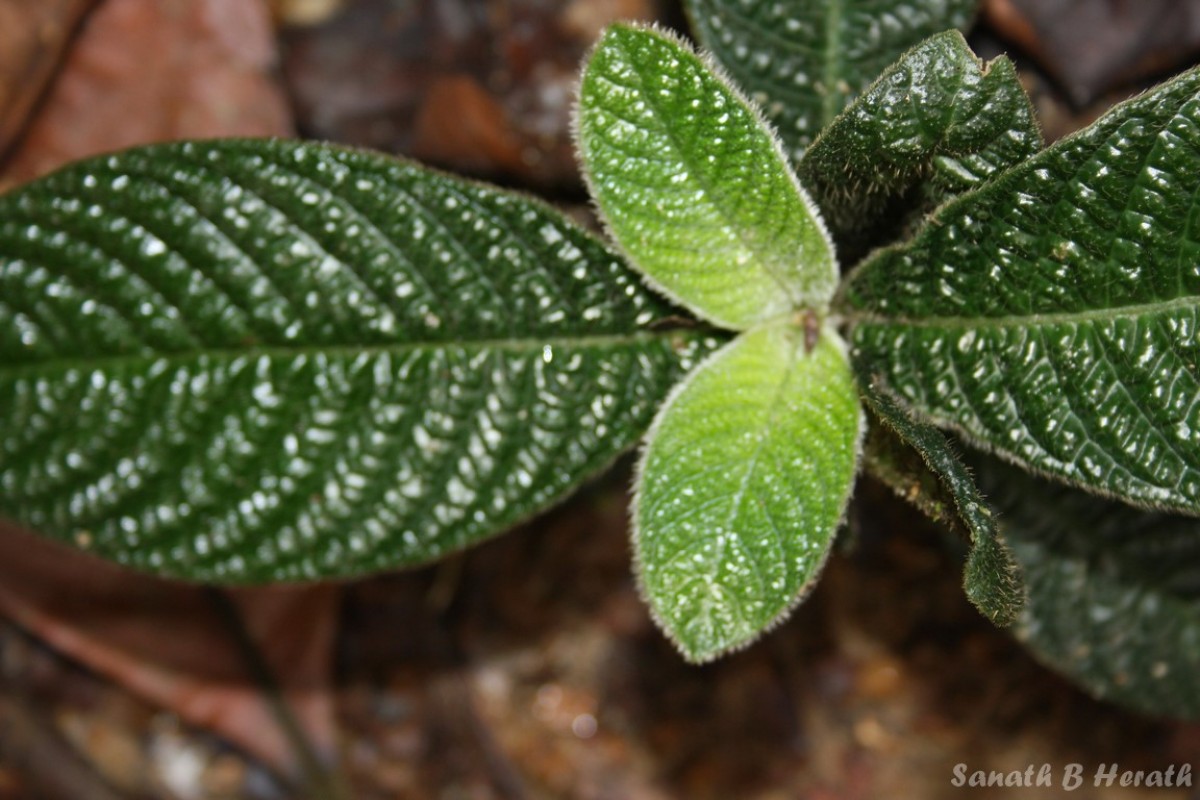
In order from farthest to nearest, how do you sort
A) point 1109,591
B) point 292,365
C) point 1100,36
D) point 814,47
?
A: point 1100,36 → point 1109,591 → point 814,47 → point 292,365

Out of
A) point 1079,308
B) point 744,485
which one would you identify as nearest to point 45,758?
point 744,485

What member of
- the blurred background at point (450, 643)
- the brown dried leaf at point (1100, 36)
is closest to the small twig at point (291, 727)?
the blurred background at point (450, 643)

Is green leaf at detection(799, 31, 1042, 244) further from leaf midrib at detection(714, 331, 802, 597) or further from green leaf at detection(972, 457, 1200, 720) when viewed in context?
green leaf at detection(972, 457, 1200, 720)

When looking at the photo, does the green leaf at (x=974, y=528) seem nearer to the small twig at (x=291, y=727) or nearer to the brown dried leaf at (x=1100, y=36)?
the brown dried leaf at (x=1100, y=36)

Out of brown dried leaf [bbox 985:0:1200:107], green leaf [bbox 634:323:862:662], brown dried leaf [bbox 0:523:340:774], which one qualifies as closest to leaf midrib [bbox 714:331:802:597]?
green leaf [bbox 634:323:862:662]

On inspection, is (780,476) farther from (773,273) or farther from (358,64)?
(358,64)

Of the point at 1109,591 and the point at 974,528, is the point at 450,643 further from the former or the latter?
the point at 974,528
